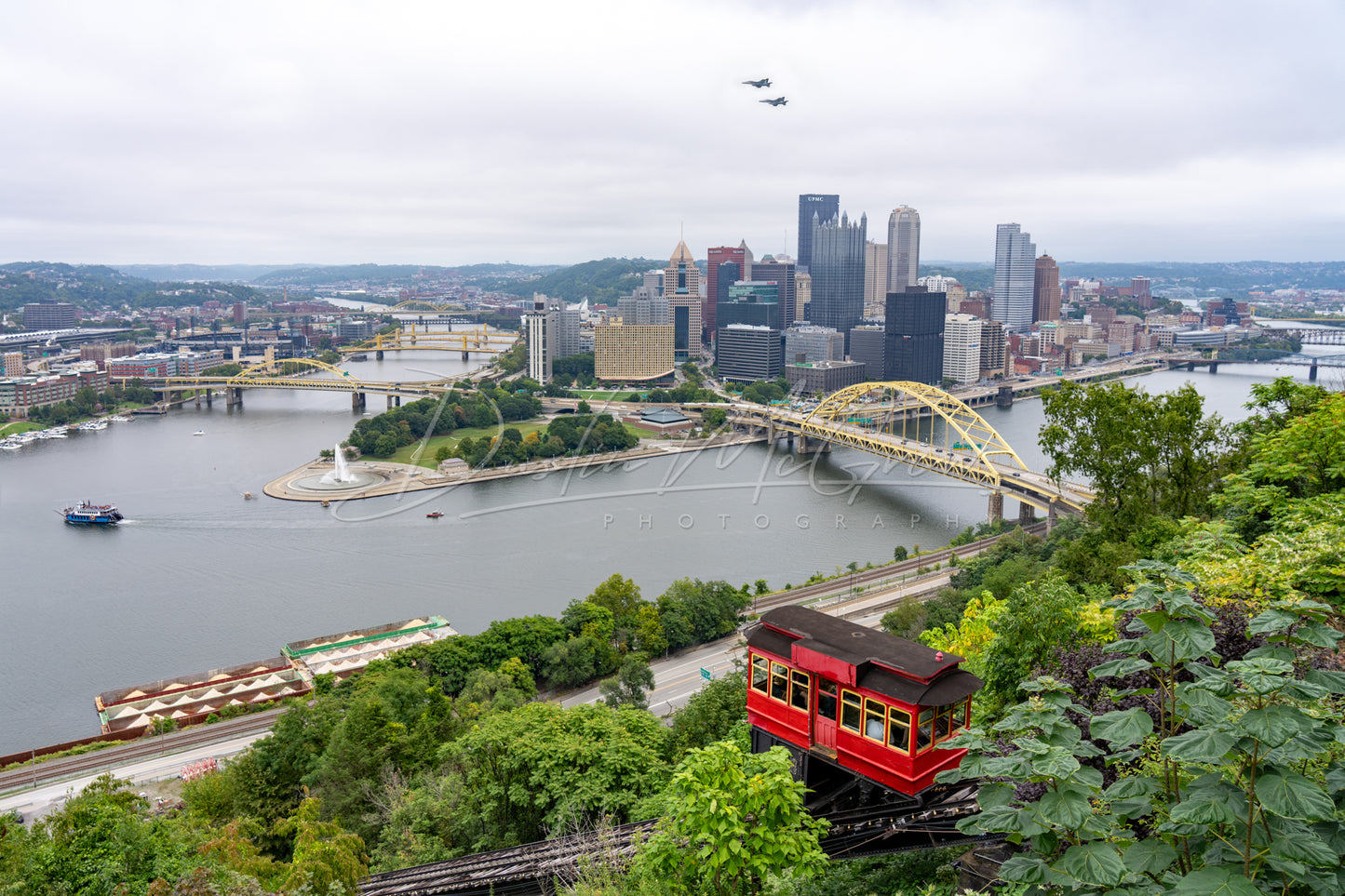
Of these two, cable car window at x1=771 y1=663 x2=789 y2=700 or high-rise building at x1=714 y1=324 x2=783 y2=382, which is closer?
cable car window at x1=771 y1=663 x2=789 y2=700

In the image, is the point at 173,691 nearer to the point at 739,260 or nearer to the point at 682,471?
the point at 682,471

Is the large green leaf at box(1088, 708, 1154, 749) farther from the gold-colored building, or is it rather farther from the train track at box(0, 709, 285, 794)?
the gold-colored building

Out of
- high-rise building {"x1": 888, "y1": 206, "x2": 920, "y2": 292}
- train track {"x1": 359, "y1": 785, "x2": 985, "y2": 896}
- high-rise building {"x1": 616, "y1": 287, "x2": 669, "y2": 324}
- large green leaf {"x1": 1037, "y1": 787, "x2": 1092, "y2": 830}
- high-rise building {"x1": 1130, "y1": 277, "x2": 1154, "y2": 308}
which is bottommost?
train track {"x1": 359, "y1": 785, "x2": 985, "y2": 896}

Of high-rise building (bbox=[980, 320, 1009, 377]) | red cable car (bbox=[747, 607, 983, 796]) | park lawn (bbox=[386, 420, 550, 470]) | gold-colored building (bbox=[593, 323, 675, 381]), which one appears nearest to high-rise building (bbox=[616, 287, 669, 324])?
gold-colored building (bbox=[593, 323, 675, 381])

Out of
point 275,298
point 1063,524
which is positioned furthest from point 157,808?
point 275,298

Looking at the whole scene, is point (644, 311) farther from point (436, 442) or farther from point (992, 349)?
point (436, 442)

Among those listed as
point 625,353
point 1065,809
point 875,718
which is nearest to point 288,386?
point 625,353
